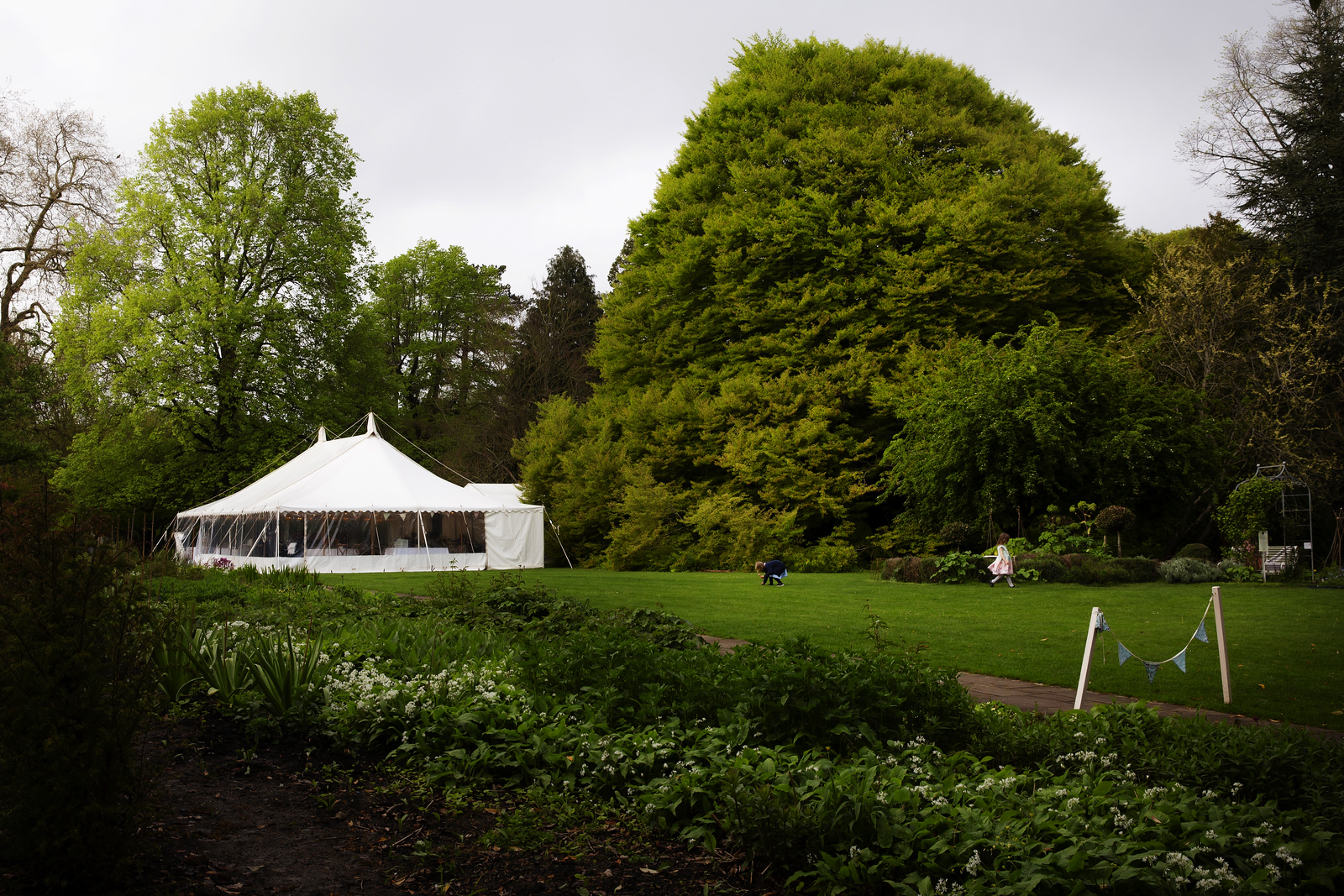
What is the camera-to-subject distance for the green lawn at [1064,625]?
663cm

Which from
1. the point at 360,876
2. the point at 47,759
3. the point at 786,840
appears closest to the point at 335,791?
the point at 360,876

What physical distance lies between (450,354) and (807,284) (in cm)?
1938

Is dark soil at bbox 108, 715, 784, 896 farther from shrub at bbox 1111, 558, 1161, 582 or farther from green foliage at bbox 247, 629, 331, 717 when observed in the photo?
shrub at bbox 1111, 558, 1161, 582

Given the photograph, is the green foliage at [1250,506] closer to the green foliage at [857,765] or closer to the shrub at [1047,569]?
the shrub at [1047,569]

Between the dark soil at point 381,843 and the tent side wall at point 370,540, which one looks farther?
the tent side wall at point 370,540

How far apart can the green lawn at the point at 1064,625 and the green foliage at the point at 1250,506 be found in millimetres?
2395

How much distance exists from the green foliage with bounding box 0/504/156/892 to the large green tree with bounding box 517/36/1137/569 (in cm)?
1920

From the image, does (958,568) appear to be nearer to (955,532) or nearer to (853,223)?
(955,532)

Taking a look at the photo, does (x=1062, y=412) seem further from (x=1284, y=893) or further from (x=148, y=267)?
(x=148, y=267)

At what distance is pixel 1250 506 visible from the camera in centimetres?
1667

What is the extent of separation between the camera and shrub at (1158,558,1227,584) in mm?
15469

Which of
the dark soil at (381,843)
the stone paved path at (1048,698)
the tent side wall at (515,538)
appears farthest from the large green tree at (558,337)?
the dark soil at (381,843)

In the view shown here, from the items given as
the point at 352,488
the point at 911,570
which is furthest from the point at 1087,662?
the point at 352,488

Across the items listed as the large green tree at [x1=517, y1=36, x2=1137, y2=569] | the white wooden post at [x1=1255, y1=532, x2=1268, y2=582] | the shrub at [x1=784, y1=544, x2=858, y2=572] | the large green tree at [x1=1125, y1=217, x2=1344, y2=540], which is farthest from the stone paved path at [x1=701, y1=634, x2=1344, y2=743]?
the large green tree at [x1=1125, y1=217, x2=1344, y2=540]
